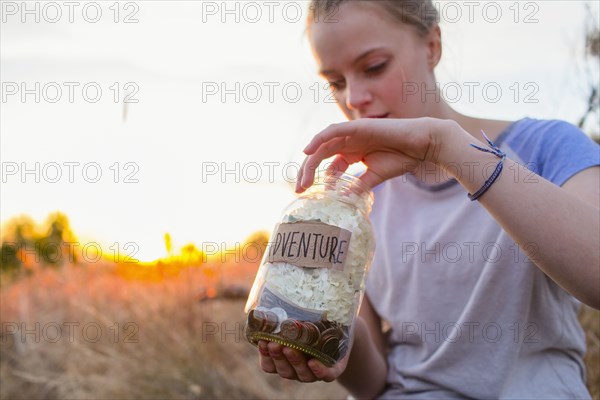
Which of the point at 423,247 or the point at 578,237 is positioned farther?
the point at 423,247

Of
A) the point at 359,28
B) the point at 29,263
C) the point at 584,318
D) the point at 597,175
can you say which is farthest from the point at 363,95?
the point at 29,263

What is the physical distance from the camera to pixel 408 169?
1438mm

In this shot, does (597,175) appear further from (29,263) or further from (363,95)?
(29,263)

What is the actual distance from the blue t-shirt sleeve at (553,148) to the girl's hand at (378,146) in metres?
0.31

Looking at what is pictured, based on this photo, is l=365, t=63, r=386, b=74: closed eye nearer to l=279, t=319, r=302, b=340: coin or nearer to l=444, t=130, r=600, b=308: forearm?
l=444, t=130, r=600, b=308: forearm

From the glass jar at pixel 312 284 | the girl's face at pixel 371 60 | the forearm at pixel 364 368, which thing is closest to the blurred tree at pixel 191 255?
the forearm at pixel 364 368

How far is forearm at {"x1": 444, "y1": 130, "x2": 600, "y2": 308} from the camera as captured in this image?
114cm

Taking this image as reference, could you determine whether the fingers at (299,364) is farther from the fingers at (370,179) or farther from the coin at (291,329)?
the fingers at (370,179)

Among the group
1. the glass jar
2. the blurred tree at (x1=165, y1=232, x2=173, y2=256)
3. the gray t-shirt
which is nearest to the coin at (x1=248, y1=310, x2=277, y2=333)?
the glass jar

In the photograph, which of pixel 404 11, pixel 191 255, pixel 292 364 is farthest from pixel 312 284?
pixel 191 255

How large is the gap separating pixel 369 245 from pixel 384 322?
1.94ft

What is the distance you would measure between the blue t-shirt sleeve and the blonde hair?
0.39 metres

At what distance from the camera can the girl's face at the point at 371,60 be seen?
5.08ft

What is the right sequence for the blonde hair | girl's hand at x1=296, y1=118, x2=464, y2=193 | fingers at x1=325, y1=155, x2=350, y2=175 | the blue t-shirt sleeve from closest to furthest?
girl's hand at x1=296, y1=118, x2=464, y2=193 < the blue t-shirt sleeve < fingers at x1=325, y1=155, x2=350, y2=175 < the blonde hair
